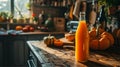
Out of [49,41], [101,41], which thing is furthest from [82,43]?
[49,41]

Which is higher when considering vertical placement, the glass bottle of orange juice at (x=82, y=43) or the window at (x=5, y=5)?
the window at (x=5, y=5)

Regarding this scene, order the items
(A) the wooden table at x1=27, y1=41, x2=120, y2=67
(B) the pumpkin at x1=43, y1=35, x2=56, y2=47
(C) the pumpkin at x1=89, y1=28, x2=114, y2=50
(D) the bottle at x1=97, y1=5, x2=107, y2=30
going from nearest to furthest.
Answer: (A) the wooden table at x1=27, y1=41, x2=120, y2=67
(C) the pumpkin at x1=89, y1=28, x2=114, y2=50
(B) the pumpkin at x1=43, y1=35, x2=56, y2=47
(D) the bottle at x1=97, y1=5, x2=107, y2=30

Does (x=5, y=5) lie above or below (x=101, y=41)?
above

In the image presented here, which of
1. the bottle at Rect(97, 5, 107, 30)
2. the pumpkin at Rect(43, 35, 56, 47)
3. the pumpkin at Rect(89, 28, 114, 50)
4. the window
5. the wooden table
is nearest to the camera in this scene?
the wooden table

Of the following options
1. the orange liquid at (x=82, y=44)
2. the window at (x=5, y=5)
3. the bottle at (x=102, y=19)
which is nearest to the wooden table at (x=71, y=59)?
the orange liquid at (x=82, y=44)

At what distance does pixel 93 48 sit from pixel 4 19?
129 inches

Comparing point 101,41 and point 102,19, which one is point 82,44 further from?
point 102,19

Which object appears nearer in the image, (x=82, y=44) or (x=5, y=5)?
(x=82, y=44)

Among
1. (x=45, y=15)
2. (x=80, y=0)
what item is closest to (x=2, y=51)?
(x=45, y=15)

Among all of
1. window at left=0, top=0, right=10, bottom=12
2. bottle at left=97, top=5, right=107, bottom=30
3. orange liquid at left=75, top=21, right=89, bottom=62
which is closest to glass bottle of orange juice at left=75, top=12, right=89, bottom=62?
orange liquid at left=75, top=21, right=89, bottom=62

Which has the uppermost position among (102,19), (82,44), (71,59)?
(102,19)

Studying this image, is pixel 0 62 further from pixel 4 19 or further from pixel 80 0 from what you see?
pixel 80 0

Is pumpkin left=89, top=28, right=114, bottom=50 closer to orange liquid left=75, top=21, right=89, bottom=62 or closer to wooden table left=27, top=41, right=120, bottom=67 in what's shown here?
wooden table left=27, top=41, right=120, bottom=67

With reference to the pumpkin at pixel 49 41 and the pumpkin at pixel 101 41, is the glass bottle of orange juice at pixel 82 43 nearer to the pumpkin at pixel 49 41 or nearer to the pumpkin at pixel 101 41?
the pumpkin at pixel 101 41
